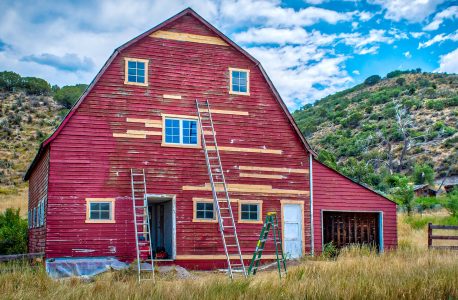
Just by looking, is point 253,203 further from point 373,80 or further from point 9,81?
point 373,80

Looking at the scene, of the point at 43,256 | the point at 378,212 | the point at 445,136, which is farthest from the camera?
the point at 445,136

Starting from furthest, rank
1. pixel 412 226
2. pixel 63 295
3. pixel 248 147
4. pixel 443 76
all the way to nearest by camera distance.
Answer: pixel 443 76 → pixel 412 226 → pixel 248 147 → pixel 63 295

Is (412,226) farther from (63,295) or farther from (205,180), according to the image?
(63,295)

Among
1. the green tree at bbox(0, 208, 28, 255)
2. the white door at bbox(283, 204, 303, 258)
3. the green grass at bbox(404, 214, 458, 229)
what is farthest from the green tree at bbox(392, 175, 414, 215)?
the green tree at bbox(0, 208, 28, 255)

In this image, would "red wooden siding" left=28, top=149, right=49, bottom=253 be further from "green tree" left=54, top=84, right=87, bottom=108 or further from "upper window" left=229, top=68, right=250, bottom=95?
"green tree" left=54, top=84, right=87, bottom=108

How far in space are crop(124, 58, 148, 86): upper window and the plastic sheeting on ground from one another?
21.1 feet

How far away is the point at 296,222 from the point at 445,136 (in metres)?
43.2

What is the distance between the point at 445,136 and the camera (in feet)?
201

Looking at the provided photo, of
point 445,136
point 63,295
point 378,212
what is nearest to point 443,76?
point 445,136

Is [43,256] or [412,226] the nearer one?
[43,256]

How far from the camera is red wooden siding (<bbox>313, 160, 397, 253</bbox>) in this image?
919 inches

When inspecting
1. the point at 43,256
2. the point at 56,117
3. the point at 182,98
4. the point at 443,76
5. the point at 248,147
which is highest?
the point at 443,76

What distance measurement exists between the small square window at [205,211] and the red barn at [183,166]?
37 millimetres

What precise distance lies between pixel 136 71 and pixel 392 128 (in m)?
47.5
